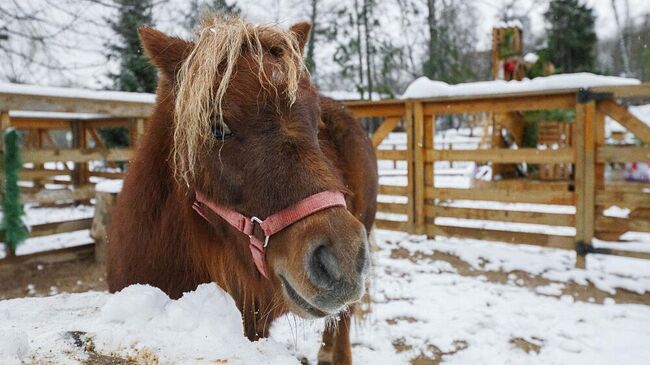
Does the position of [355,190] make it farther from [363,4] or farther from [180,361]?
[363,4]

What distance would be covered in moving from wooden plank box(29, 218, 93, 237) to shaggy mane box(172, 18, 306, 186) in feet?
14.6

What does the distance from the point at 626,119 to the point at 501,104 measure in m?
1.45

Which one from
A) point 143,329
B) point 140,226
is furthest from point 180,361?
point 140,226

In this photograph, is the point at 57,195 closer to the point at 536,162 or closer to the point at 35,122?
the point at 35,122

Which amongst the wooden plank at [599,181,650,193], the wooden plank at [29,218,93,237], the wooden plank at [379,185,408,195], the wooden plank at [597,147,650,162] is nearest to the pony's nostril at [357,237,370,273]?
the wooden plank at [597,147,650,162]

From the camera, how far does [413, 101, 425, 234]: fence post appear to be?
6.63 m

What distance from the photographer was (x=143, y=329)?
1.28 metres

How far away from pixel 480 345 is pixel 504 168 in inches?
358

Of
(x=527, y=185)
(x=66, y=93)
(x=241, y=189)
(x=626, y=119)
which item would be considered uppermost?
(x=66, y=93)

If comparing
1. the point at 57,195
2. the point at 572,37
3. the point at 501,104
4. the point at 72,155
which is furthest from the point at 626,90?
the point at 572,37

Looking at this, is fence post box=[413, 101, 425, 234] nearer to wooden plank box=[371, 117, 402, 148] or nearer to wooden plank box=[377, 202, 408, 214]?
wooden plank box=[377, 202, 408, 214]

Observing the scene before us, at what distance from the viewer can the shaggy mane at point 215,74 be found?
1.65m

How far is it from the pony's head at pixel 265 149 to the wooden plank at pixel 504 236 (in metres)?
4.67

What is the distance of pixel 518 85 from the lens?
5.75m
